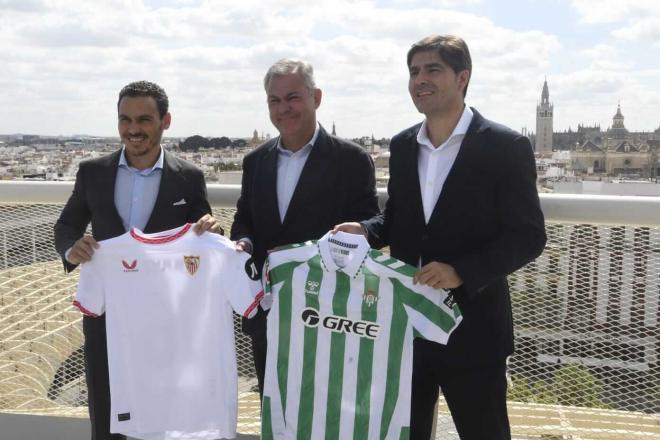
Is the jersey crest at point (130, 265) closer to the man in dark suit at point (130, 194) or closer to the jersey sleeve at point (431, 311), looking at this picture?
the man in dark suit at point (130, 194)

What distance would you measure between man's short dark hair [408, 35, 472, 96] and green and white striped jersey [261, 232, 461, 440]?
2.23 feet

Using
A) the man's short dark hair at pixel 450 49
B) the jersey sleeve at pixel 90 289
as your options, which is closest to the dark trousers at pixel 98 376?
the jersey sleeve at pixel 90 289

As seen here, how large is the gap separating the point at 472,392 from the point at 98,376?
155 centimetres

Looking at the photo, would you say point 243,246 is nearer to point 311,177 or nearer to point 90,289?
A: point 311,177

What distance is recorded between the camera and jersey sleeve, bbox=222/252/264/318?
2.44 m

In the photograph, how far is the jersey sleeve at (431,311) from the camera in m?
2.21

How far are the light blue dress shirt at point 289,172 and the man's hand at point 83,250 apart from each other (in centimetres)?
74

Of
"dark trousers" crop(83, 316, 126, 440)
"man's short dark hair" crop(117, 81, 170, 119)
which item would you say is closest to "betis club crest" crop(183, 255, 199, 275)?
"dark trousers" crop(83, 316, 126, 440)

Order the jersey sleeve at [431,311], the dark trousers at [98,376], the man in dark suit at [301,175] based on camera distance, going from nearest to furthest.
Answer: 1. the jersey sleeve at [431,311]
2. the man in dark suit at [301,175]
3. the dark trousers at [98,376]

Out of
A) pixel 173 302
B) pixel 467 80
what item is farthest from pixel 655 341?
pixel 173 302

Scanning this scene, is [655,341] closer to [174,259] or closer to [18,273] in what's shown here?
[174,259]

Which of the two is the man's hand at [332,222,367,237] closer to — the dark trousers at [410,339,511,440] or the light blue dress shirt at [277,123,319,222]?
the light blue dress shirt at [277,123,319,222]

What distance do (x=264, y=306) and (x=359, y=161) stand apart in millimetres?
670

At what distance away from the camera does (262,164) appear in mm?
2596
